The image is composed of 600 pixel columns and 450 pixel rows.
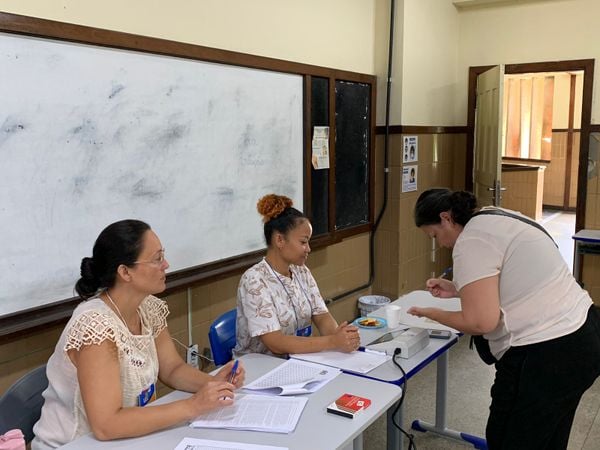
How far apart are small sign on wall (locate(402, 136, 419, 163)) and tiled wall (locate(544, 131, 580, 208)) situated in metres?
6.56

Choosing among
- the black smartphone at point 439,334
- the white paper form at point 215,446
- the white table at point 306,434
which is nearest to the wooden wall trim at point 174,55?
the white table at point 306,434

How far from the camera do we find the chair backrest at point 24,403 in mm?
1650

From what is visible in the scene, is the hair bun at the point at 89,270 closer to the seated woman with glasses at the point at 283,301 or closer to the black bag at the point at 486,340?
the seated woman with glasses at the point at 283,301

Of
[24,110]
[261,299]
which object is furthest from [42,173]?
[261,299]

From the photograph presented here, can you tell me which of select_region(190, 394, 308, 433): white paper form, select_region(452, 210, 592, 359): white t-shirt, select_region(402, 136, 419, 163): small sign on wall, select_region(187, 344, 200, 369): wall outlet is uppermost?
select_region(402, 136, 419, 163): small sign on wall

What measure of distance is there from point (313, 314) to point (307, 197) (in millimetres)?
1347

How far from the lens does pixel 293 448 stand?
1.45 metres

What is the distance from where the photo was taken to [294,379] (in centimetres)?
185

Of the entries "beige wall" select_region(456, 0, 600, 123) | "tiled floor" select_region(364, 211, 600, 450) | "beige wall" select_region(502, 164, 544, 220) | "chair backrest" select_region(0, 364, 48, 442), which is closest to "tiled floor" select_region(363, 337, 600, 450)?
"tiled floor" select_region(364, 211, 600, 450)

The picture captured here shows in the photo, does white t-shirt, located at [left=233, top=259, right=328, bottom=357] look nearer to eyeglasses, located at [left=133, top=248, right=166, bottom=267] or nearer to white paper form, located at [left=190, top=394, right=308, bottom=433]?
white paper form, located at [left=190, top=394, right=308, bottom=433]

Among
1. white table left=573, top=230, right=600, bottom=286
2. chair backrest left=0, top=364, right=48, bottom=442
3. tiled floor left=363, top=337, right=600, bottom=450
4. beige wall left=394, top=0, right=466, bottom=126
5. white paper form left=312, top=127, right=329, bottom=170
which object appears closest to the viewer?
chair backrest left=0, top=364, right=48, bottom=442

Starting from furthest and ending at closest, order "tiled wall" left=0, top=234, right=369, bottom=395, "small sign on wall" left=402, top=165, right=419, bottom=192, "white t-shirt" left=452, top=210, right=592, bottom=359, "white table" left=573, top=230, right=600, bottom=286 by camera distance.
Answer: "small sign on wall" left=402, top=165, right=419, bottom=192 → "white table" left=573, top=230, right=600, bottom=286 → "tiled wall" left=0, top=234, right=369, bottom=395 → "white t-shirt" left=452, top=210, right=592, bottom=359

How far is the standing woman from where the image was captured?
Answer: 69.7 inches

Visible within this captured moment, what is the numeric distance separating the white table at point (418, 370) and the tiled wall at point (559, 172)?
823 centimetres
